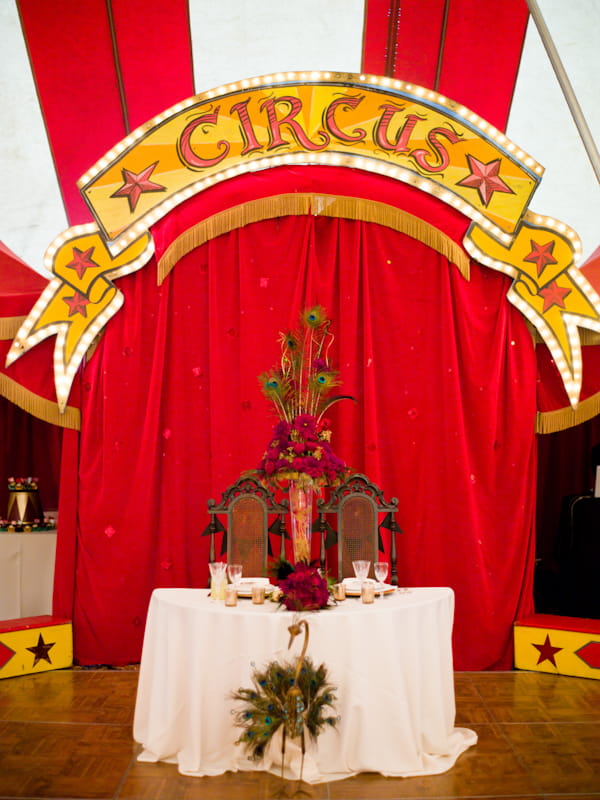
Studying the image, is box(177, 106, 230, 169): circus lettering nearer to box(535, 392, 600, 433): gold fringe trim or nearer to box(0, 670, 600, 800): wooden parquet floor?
box(535, 392, 600, 433): gold fringe trim

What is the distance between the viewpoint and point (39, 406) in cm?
467

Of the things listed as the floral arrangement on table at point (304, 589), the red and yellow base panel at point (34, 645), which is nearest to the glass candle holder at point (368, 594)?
the floral arrangement on table at point (304, 589)

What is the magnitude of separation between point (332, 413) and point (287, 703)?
2.24 m

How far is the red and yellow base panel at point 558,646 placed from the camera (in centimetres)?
431

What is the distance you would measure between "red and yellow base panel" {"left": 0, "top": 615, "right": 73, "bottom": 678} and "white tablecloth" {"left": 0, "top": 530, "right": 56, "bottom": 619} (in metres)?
0.29

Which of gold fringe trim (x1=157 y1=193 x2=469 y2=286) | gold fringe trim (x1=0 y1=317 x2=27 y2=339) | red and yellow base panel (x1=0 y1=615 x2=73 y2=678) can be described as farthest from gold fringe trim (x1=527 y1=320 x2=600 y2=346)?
red and yellow base panel (x1=0 y1=615 x2=73 y2=678)

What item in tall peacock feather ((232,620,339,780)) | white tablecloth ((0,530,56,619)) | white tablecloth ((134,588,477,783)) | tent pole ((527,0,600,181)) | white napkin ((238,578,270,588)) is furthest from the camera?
white tablecloth ((0,530,56,619))

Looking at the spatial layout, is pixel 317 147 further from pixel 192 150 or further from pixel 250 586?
pixel 250 586

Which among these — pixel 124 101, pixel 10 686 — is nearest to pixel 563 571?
pixel 10 686

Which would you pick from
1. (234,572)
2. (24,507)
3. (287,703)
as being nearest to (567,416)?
(234,572)

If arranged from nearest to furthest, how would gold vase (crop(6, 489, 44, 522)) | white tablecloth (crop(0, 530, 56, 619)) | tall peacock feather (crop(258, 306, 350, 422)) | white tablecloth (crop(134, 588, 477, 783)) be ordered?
1. white tablecloth (crop(134, 588, 477, 783))
2. tall peacock feather (crop(258, 306, 350, 422))
3. white tablecloth (crop(0, 530, 56, 619))
4. gold vase (crop(6, 489, 44, 522))

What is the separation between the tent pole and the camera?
3822 mm

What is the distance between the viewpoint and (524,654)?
14.8 ft

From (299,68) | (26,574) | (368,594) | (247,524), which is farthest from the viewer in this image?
(299,68)
